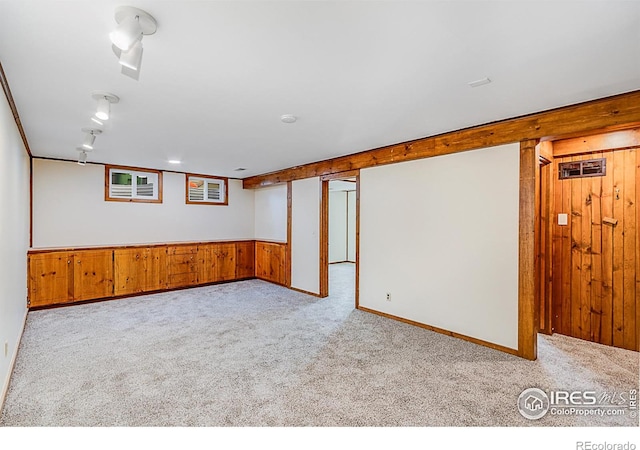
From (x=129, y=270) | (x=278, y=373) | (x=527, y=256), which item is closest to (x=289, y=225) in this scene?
(x=129, y=270)

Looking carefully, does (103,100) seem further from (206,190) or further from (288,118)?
(206,190)

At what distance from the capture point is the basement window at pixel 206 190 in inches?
261

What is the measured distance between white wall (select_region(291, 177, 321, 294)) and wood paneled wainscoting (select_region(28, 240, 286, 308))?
1.59ft

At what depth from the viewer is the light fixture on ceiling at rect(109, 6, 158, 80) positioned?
1.44 m

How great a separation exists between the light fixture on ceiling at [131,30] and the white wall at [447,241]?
10.2 feet

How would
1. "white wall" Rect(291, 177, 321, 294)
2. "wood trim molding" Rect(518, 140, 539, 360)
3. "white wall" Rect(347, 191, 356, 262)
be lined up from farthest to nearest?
"white wall" Rect(347, 191, 356, 262)
"white wall" Rect(291, 177, 321, 294)
"wood trim molding" Rect(518, 140, 539, 360)

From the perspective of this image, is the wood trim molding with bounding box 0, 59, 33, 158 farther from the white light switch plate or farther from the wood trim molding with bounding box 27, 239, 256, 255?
the white light switch plate

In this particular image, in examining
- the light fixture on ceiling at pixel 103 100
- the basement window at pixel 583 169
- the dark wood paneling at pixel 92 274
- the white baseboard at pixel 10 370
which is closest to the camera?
the white baseboard at pixel 10 370

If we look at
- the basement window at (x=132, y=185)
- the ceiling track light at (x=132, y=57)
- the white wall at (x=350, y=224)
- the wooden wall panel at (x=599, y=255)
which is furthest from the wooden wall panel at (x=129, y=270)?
the wooden wall panel at (x=599, y=255)

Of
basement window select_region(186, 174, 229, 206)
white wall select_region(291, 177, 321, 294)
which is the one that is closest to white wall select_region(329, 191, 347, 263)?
basement window select_region(186, 174, 229, 206)

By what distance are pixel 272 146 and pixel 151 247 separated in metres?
3.13

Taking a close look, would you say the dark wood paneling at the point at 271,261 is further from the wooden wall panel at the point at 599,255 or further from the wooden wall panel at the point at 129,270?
the wooden wall panel at the point at 599,255

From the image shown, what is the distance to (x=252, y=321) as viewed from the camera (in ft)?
13.5

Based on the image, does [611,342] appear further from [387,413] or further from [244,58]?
[244,58]
